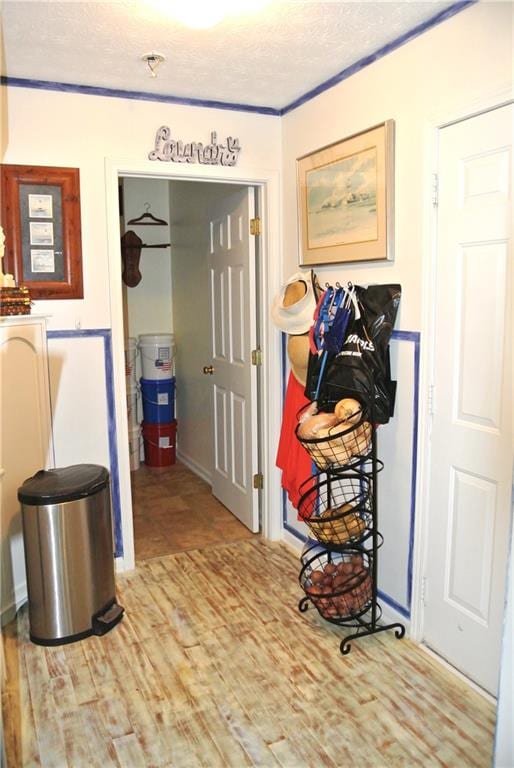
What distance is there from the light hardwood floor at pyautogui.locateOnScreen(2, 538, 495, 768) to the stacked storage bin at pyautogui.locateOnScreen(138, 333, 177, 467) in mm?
2219

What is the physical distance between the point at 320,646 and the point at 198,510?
1.73 m

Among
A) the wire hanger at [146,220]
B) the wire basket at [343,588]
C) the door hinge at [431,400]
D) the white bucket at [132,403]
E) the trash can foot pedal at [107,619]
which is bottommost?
the trash can foot pedal at [107,619]

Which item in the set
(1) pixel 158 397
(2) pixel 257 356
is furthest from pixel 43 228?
(1) pixel 158 397

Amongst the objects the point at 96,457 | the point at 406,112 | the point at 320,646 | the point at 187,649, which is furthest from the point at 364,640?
the point at 406,112

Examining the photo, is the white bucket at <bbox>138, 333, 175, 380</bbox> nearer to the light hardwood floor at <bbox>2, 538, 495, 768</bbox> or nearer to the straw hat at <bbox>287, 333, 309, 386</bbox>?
the straw hat at <bbox>287, 333, 309, 386</bbox>

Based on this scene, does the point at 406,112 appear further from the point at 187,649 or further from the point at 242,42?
the point at 187,649

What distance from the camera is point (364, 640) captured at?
8.25 ft

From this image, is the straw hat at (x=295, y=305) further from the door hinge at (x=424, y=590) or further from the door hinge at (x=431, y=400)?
the door hinge at (x=424, y=590)

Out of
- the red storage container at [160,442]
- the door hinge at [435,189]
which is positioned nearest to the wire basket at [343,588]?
the door hinge at [435,189]

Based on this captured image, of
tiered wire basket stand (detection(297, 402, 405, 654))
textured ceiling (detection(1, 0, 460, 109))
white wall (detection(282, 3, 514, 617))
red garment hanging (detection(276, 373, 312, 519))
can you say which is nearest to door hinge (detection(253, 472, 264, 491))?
red garment hanging (detection(276, 373, 312, 519))

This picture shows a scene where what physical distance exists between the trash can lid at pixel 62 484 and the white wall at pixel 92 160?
0.32 metres

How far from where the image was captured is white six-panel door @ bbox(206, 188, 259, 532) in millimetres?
A: 3506

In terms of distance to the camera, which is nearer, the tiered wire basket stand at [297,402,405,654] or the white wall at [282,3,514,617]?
the white wall at [282,3,514,617]

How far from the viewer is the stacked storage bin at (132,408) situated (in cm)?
491
